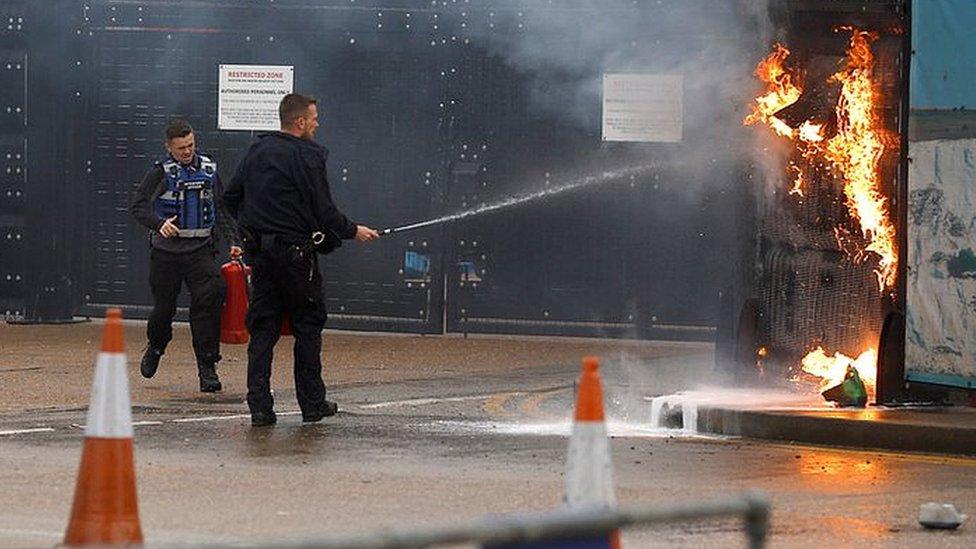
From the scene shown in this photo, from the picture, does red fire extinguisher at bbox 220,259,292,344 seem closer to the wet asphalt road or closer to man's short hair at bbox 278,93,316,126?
the wet asphalt road

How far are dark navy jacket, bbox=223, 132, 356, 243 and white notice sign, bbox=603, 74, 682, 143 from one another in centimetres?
643

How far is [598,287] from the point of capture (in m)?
18.4

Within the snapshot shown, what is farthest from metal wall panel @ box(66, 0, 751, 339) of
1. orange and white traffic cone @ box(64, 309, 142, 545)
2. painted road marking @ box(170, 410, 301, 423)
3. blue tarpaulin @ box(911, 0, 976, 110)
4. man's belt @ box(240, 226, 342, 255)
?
orange and white traffic cone @ box(64, 309, 142, 545)

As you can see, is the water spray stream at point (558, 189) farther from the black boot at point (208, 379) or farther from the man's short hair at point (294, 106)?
the man's short hair at point (294, 106)

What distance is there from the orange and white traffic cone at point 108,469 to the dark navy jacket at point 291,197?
15.0 ft

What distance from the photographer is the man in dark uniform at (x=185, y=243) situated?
1374 centimetres

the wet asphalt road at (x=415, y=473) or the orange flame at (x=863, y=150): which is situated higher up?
the orange flame at (x=863, y=150)

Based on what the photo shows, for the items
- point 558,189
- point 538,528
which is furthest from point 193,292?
point 538,528

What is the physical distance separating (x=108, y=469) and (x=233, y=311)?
6868mm

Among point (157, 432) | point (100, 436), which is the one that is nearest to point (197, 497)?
point (100, 436)

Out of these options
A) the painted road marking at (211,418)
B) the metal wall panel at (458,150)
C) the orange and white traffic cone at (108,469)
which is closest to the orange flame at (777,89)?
the painted road marking at (211,418)

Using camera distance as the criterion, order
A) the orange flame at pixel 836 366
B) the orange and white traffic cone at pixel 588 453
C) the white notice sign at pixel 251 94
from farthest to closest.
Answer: the white notice sign at pixel 251 94 → the orange flame at pixel 836 366 → the orange and white traffic cone at pixel 588 453

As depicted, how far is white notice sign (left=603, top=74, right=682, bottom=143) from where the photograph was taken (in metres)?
17.9

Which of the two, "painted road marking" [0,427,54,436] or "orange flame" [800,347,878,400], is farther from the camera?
"orange flame" [800,347,878,400]
